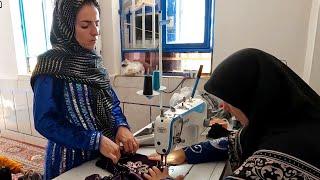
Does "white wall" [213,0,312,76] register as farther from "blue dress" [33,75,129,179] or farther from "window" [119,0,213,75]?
"blue dress" [33,75,129,179]

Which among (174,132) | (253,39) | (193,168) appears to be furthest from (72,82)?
(253,39)

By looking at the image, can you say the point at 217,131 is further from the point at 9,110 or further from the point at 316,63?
the point at 9,110

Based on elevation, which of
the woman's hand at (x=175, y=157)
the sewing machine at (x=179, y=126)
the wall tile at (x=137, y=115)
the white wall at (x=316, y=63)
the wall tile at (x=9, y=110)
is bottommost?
the wall tile at (x=9, y=110)

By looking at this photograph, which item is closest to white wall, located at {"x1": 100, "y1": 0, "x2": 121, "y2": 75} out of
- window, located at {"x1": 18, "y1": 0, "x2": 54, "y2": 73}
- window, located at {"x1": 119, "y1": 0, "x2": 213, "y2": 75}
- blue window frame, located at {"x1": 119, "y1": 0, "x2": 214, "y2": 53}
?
window, located at {"x1": 119, "y1": 0, "x2": 213, "y2": 75}

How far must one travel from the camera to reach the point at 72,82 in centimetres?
114

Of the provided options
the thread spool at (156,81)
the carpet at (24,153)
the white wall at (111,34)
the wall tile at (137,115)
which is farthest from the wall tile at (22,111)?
the thread spool at (156,81)

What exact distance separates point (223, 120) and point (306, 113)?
3.20ft

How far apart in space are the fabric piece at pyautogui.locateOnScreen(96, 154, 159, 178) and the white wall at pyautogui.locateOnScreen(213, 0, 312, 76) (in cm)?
123

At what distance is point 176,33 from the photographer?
2.37m

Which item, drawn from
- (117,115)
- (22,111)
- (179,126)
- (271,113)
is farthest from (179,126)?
(22,111)

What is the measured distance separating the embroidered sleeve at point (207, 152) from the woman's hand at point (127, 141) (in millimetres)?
231

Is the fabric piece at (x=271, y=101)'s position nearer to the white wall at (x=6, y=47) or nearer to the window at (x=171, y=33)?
the window at (x=171, y=33)

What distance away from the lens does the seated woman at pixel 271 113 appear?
26.0 inches

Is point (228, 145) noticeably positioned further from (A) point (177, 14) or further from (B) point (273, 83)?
(A) point (177, 14)
